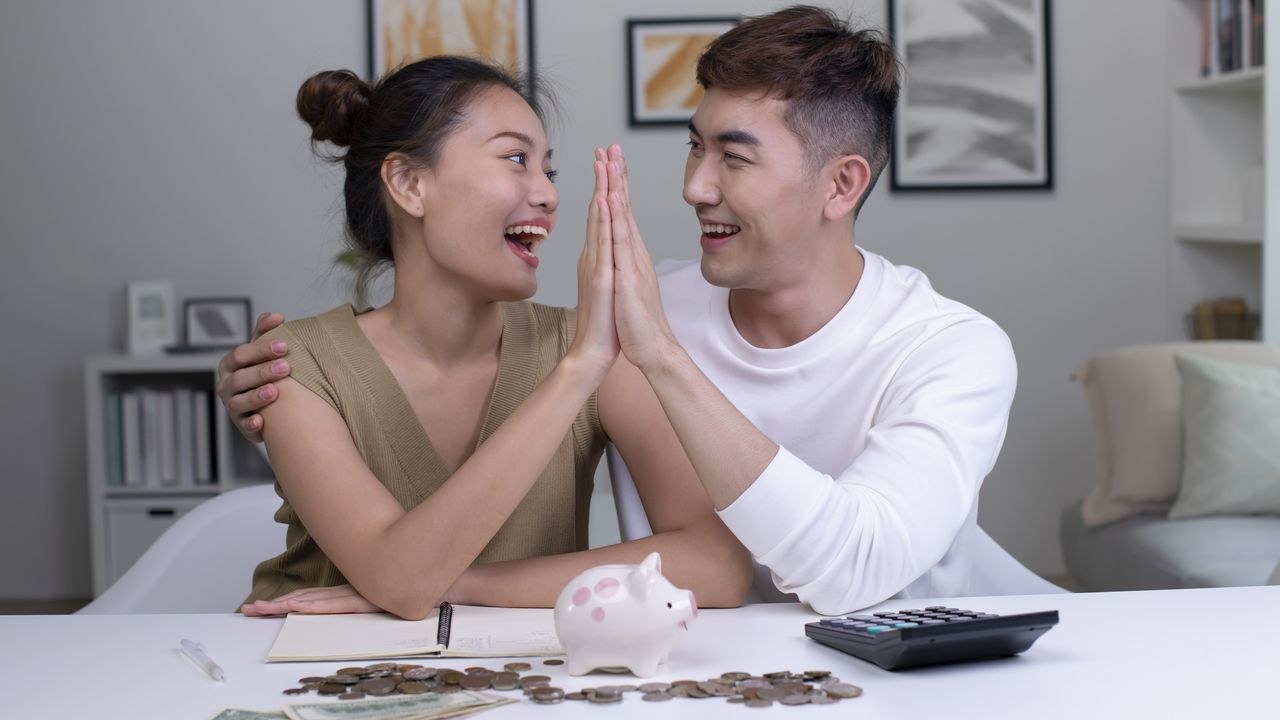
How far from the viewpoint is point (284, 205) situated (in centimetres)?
419

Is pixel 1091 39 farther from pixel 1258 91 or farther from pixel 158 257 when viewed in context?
pixel 158 257

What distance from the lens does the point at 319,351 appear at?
157cm

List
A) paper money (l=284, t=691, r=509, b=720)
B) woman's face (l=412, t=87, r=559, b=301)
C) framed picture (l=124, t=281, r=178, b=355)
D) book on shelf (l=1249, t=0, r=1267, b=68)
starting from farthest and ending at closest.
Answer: framed picture (l=124, t=281, r=178, b=355), book on shelf (l=1249, t=0, r=1267, b=68), woman's face (l=412, t=87, r=559, b=301), paper money (l=284, t=691, r=509, b=720)

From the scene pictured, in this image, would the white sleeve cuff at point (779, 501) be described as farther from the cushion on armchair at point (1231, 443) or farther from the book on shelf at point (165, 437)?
the book on shelf at point (165, 437)

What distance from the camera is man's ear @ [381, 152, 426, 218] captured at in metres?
1.65

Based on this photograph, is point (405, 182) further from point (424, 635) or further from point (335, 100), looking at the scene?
point (424, 635)

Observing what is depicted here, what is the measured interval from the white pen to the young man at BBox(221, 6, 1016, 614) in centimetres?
40

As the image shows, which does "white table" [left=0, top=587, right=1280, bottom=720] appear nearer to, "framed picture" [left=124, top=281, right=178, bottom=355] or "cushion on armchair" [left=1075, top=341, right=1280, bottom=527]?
"cushion on armchair" [left=1075, top=341, right=1280, bottom=527]

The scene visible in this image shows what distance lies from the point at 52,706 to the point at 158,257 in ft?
11.2

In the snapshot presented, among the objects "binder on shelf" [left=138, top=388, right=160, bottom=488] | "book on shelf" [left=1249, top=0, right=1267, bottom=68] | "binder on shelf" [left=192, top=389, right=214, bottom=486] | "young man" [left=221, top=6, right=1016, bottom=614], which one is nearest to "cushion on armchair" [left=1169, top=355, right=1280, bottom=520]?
"book on shelf" [left=1249, top=0, right=1267, bottom=68]

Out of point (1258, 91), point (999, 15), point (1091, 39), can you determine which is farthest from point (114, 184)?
point (1258, 91)

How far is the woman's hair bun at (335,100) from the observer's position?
5.57 feet

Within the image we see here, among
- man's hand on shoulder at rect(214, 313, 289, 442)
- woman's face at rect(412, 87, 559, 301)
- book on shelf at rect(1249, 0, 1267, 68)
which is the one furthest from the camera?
book on shelf at rect(1249, 0, 1267, 68)

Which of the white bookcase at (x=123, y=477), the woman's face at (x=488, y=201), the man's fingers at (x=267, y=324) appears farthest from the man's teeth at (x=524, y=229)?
the white bookcase at (x=123, y=477)
